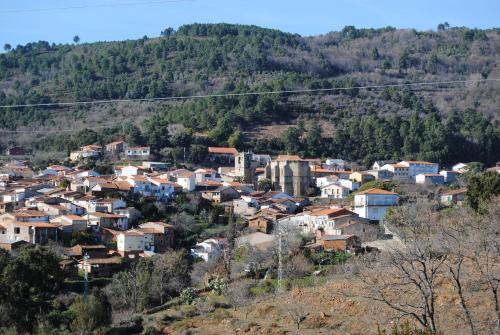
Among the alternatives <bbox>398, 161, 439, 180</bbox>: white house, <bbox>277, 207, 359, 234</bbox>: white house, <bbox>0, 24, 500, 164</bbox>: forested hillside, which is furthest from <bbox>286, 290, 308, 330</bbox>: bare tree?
<bbox>0, 24, 500, 164</bbox>: forested hillside

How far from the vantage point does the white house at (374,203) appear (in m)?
42.6

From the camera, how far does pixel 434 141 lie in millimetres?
62562

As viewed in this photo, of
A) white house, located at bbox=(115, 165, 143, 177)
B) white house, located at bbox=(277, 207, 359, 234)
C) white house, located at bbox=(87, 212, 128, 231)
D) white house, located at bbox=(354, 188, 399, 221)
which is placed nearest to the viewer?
white house, located at bbox=(277, 207, 359, 234)

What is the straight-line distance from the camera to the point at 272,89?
72250 millimetres

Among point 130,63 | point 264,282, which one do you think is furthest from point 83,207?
point 130,63

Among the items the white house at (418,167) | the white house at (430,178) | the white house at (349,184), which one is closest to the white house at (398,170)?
the white house at (418,167)

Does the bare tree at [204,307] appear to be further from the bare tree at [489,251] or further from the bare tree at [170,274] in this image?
the bare tree at [489,251]

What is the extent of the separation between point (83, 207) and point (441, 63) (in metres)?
69.8

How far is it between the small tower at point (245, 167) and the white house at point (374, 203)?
12.1 m

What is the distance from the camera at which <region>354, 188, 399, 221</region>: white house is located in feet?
140

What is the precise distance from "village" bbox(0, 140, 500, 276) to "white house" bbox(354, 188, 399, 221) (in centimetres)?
5

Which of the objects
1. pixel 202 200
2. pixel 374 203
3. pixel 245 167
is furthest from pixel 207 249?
pixel 245 167

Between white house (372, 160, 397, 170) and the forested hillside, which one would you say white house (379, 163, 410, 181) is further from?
the forested hillside

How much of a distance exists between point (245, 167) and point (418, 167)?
10804 mm
